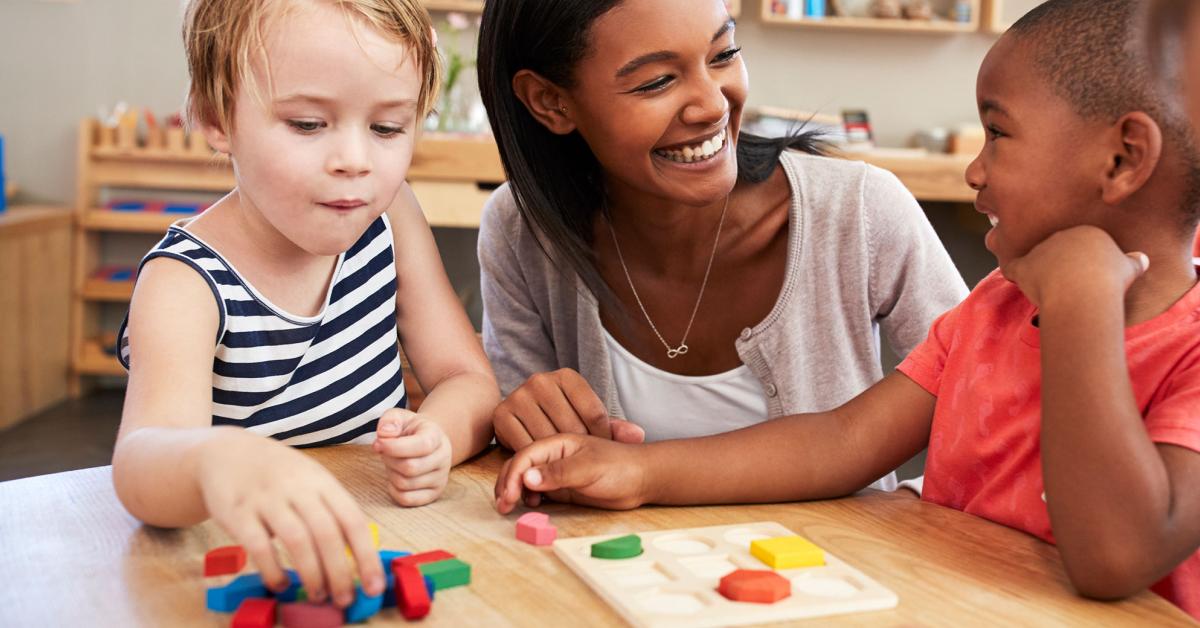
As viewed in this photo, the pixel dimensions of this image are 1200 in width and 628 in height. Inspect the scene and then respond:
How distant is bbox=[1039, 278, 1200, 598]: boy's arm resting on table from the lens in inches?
29.9

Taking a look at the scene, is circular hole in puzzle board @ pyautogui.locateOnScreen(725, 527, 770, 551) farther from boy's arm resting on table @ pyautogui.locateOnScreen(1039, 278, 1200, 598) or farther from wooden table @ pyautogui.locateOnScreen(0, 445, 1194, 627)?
boy's arm resting on table @ pyautogui.locateOnScreen(1039, 278, 1200, 598)

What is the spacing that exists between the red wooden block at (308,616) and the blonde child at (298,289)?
2.0 inches

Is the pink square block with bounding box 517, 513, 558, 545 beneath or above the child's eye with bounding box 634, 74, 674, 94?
beneath

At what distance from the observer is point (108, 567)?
0.77m

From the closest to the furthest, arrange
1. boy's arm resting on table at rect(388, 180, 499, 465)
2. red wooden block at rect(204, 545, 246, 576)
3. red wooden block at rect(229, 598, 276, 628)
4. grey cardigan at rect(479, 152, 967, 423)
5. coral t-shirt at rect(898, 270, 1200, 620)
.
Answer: red wooden block at rect(229, 598, 276, 628), red wooden block at rect(204, 545, 246, 576), coral t-shirt at rect(898, 270, 1200, 620), boy's arm resting on table at rect(388, 180, 499, 465), grey cardigan at rect(479, 152, 967, 423)

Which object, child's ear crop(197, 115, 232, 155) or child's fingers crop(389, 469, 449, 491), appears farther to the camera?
child's ear crop(197, 115, 232, 155)

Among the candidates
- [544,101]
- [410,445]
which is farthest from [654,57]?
[410,445]

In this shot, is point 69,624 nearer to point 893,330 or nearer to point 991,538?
point 991,538

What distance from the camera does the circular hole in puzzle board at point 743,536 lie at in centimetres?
81

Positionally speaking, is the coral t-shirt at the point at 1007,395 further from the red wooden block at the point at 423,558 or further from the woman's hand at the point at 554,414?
the red wooden block at the point at 423,558

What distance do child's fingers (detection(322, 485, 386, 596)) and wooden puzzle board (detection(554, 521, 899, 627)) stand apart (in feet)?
0.45

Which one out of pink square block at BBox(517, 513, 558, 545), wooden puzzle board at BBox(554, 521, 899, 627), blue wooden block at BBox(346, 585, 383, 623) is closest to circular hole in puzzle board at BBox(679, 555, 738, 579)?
wooden puzzle board at BBox(554, 521, 899, 627)

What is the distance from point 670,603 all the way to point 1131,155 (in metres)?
0.51

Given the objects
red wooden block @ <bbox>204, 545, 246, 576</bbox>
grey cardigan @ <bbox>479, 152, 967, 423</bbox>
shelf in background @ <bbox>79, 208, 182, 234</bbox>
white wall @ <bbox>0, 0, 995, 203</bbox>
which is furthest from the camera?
white wall @ <bbox>0, 0, 995, 203</bbox>
